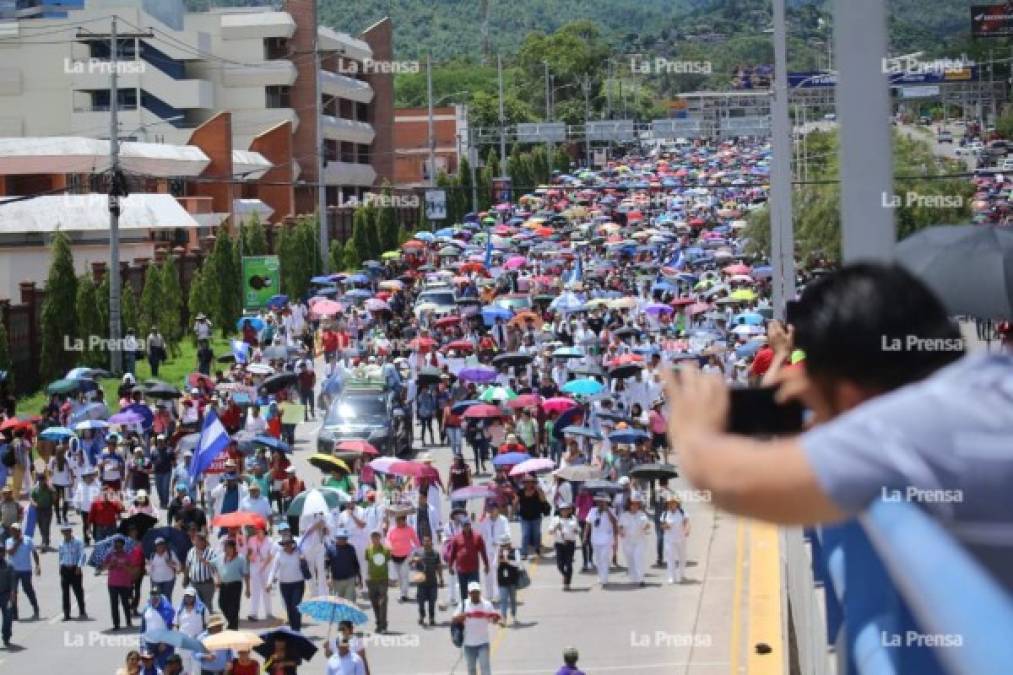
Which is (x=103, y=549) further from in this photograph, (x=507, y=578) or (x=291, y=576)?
(x=507, y=578)

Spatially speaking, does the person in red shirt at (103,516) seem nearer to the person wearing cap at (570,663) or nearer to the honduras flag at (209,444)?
the honduras flag at (209,444)

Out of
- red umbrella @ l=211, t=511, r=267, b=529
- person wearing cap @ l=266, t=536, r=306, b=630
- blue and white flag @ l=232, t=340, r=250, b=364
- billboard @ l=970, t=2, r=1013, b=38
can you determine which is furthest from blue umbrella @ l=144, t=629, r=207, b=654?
billboard @ l=970, t=2, r=1013, b=38

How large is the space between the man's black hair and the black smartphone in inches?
2.4

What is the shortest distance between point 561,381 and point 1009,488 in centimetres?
3599

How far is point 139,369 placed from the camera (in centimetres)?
4734

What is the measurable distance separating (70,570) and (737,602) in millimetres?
8008

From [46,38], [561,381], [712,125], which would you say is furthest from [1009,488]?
[712,125]

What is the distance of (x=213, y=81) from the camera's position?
88.4 metres

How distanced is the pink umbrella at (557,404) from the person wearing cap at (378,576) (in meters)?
9.54

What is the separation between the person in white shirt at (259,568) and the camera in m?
22.7

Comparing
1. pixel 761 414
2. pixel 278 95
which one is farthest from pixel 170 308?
pixel 761 414

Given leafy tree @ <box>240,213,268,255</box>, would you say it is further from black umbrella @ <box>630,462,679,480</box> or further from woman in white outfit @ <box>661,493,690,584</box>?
woman in white outfit @ <box>661,493,690,584</box>

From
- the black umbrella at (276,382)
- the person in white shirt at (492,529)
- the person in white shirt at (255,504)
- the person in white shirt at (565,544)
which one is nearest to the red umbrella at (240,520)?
the person in white shirt at (255,504)

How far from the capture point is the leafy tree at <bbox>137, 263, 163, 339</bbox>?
50312mm
